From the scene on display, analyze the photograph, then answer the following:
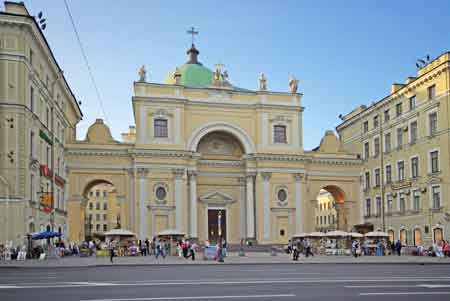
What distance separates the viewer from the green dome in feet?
221

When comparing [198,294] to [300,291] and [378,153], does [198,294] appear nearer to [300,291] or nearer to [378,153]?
[300,291]

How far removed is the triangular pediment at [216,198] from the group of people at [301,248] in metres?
9.46

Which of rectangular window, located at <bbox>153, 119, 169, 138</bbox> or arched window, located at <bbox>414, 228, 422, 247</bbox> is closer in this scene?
arched window, located at <bbox>414, 228, 422, 247</bbox>

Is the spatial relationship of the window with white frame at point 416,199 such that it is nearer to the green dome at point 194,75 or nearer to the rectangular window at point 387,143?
the rectangular window at point 387,143

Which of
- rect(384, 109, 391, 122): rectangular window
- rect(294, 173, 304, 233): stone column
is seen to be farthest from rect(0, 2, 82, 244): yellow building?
rect(384, 109, 391, 122): rectangular window

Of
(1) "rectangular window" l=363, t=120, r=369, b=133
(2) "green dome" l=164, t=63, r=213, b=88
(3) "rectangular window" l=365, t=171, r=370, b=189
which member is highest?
(2) "green dome" l=164, t=63, r=213, b=88

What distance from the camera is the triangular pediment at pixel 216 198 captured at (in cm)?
5859

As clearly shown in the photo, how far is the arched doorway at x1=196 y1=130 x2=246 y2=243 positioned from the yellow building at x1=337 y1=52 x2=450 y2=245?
13144mm

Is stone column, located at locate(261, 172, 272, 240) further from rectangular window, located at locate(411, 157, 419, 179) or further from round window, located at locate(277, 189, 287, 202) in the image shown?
rectangular window, located at locate(411, 157, 419, 179)

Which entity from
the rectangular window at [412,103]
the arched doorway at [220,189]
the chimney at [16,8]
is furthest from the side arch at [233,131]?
the chimney at [16,8]

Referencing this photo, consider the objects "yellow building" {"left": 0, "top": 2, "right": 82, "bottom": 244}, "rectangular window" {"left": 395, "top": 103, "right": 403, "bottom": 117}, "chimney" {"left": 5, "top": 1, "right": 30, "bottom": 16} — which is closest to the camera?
"yellow building" {"left": 0, "top": 2, "right": 82, "bottom": 244}

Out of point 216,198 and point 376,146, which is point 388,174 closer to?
point 376,146

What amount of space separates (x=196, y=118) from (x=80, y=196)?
41.6 feet

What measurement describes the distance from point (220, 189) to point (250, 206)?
3.64 metres
